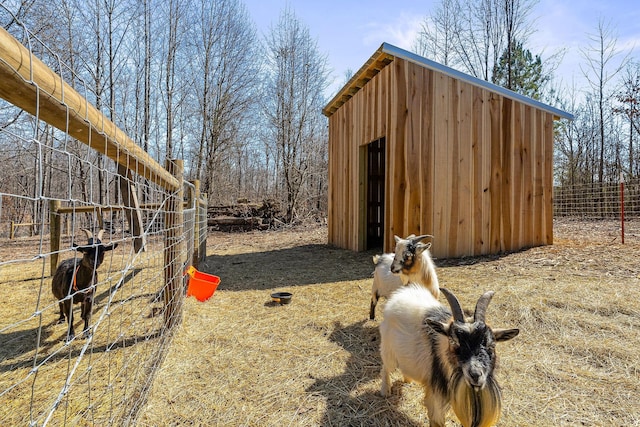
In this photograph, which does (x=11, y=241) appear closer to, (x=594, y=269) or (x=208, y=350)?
(x=208, y=350)

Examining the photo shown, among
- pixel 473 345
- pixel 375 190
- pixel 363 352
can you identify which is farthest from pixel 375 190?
pixel 473 345

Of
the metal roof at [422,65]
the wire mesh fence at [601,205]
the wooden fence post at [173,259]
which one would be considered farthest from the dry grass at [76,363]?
the wire mesh fence at [601,205]

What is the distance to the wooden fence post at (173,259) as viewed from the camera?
352 centimetres

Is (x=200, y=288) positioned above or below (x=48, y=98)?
Answer: below

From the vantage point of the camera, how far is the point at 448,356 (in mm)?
2074

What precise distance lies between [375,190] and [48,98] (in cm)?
903

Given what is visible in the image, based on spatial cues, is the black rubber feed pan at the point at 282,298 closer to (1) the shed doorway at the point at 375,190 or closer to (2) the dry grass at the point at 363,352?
(2) the dry grass at the point at 363,352

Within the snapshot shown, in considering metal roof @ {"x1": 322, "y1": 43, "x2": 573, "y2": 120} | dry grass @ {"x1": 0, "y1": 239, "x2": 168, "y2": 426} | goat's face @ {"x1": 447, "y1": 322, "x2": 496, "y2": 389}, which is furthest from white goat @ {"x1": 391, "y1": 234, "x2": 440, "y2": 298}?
metal roof @ {"x1": 322, "y1": 43, "x2": 573, "y2": 120}

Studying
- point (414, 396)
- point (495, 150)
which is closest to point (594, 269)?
point (495, 150)

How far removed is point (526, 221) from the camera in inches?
294

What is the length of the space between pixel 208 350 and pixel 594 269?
6147 mm

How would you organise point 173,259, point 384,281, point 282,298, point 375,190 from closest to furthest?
point 173,259, point 384,281, point 282,298, point 375,190

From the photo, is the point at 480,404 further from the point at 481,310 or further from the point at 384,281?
the point at 384,281

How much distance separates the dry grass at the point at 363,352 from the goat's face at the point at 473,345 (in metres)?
0.69
